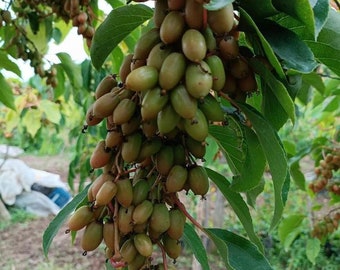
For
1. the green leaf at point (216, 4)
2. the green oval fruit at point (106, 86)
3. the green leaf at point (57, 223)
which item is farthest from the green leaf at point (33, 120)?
the green leaf at point (216, 4)

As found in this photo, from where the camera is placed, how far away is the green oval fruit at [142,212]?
630mm

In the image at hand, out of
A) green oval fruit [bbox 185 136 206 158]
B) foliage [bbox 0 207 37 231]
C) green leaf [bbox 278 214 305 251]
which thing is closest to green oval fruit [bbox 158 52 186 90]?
green oval fruit [bbox 185 136 206 158]

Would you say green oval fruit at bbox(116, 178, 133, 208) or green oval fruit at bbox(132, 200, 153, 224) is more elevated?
green oval fruit at bbox(116, 178, 133, 208)

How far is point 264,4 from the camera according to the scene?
623 mm

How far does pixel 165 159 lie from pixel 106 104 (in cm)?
10

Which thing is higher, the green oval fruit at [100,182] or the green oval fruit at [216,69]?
the green oval fruit at [216,69]

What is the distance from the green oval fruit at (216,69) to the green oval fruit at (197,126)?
0.04m

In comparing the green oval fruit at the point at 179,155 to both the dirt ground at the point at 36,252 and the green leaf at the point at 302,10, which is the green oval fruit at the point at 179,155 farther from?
the dirt ground at the point at 36,252

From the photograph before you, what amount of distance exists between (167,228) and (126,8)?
325 mm

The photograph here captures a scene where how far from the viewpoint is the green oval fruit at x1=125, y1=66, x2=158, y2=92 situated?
0.58 metres

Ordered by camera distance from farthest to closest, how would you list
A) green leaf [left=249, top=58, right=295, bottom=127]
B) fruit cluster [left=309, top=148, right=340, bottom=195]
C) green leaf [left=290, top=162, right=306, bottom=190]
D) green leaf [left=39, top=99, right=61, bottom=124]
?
green leaf [left=39, top=99, right=61, bottom=124] < fruit cluster [left=309, top=148, right=340, bottom=195] < green leaf [left=290, top=162, right=306, bottom=190] < green leaf [left=249, top=58, right=295, bottom=127]

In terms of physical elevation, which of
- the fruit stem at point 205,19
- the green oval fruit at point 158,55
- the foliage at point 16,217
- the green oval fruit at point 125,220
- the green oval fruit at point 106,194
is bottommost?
the foliage at point 16,217

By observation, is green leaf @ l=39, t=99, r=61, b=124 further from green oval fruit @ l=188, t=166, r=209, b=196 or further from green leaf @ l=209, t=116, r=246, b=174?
green oval fruit @ l=188, t=166, r=209, b=196

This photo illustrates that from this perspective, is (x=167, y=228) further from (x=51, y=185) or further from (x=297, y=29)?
(x=51, y=185)
